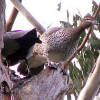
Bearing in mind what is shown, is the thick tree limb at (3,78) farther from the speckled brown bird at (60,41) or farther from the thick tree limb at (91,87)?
the speckled brown bird at (60,41)

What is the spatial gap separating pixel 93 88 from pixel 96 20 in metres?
1.06

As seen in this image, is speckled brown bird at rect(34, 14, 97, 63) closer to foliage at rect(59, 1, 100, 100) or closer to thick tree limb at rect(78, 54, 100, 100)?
foliage at rect(59, 1, 100, 100)

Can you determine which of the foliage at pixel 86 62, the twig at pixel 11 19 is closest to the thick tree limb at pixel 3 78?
the foliage at pixel 86 62

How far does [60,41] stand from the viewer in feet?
9.34

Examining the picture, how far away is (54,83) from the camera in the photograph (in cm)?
197

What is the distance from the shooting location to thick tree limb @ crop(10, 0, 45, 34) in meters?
3.01

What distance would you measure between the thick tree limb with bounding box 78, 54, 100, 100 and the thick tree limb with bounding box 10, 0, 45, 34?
1.29 m

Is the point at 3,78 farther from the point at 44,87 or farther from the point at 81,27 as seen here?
the point at 81,27

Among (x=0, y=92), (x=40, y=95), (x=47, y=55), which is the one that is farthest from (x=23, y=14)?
(x=0, y=92)

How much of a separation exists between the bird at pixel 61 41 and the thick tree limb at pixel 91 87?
2.81ft

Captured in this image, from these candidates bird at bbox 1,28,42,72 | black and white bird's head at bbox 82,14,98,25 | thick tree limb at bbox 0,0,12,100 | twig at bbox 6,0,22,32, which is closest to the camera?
thick tree limb at bbox 0,0,12,100

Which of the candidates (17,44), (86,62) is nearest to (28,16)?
(86,62)

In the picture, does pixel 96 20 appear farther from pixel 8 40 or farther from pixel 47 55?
pixel 8 40

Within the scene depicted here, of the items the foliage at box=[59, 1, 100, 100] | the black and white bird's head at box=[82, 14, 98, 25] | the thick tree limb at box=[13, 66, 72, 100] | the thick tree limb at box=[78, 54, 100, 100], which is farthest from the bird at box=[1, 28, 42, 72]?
the black and white bird's head at box=[82, 14, 98, 25]
